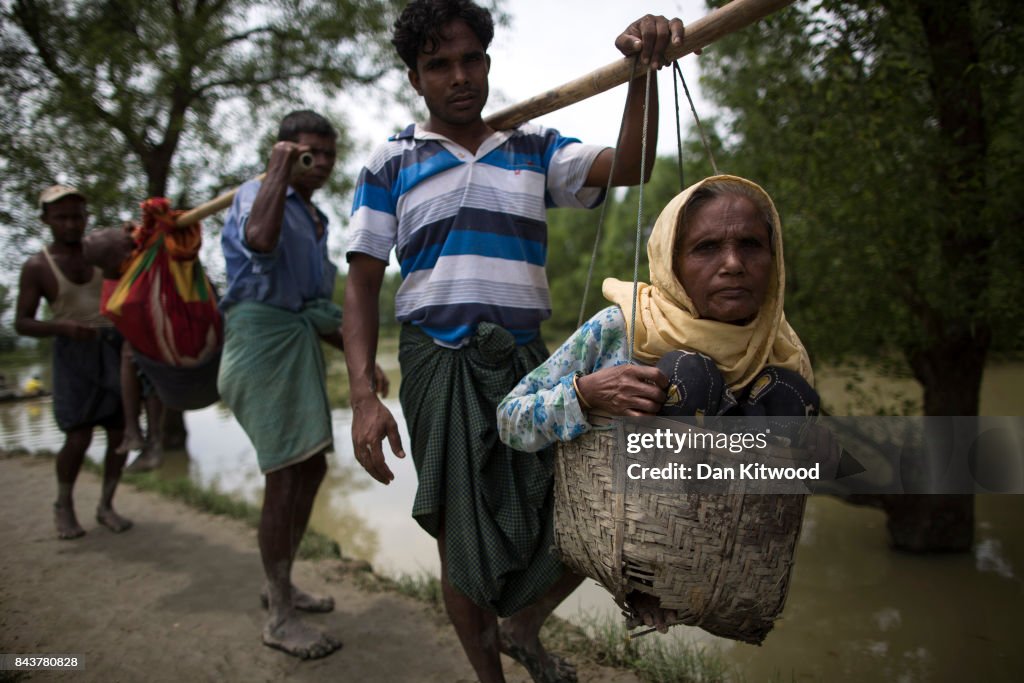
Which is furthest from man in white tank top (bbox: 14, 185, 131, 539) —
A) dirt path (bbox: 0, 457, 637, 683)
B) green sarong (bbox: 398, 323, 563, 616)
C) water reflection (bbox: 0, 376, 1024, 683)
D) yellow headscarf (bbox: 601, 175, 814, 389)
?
yellow headscarf (bbox: 601, 175, 814, 389)

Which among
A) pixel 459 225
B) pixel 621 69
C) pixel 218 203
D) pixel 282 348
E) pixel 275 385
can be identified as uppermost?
pixel 621 69

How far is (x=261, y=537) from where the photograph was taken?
302cm

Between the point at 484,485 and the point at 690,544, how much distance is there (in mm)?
768

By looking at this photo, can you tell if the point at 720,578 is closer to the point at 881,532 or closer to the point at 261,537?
the point at 261,537

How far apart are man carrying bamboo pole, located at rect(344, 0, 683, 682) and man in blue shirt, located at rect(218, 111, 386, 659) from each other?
0.89m

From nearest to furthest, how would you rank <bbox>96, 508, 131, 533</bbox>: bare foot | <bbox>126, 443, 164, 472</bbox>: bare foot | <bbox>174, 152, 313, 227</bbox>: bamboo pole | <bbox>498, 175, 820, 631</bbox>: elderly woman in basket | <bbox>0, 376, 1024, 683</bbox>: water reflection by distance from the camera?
<bbox>498, 175, 820, 631</bbox>: elderly woman in basket, <bbox>174, 152, 313, 227</bbox>: bamboo pole, <bbox>0, 376, 1024, 683</bbox>: water reflection, <bbox>126, 443, 164, 472</bbox>: bare foot, <bbox>96, 508, 131, 533</bbox>: bare foot

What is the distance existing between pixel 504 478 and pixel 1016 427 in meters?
3.14

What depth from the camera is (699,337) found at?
1.68 meters

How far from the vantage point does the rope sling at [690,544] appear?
1478 millimetres

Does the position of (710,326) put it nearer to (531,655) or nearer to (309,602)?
(531,655)

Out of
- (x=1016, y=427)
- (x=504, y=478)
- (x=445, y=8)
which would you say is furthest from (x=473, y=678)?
(x=1016, y=427)

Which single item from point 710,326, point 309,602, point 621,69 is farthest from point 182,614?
point 621,69

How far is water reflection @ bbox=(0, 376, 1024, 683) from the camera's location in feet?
11.1

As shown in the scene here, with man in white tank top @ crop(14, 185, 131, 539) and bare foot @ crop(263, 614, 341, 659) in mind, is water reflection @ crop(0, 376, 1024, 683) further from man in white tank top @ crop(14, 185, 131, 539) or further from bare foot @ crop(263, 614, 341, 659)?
man in white tank top @ crop(14, 185, 131, 539)
